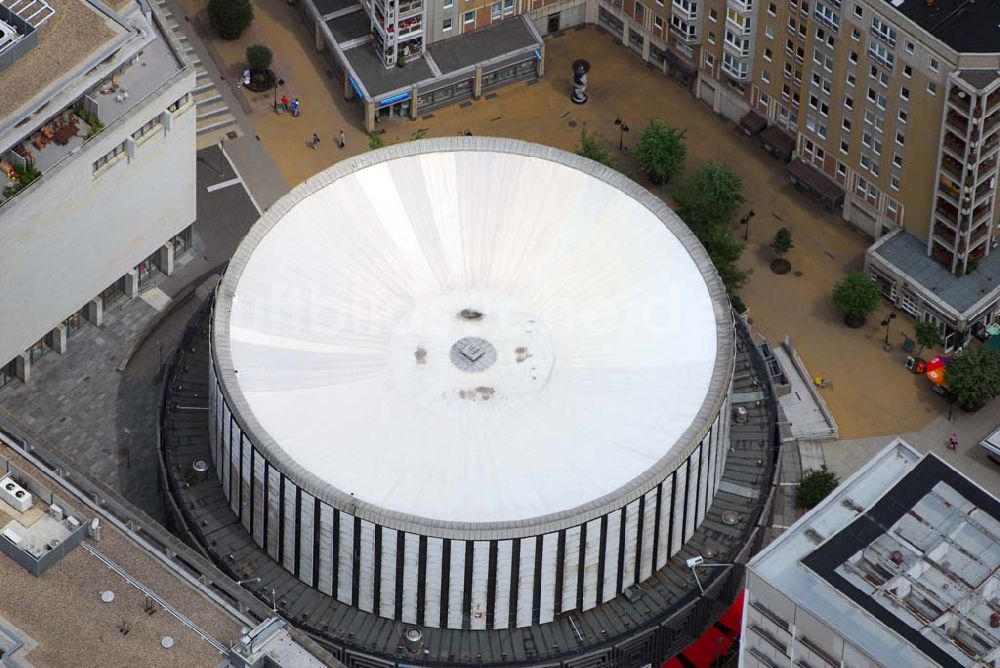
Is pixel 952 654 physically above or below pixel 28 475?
below

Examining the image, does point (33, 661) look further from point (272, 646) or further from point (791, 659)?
point (791, 659)

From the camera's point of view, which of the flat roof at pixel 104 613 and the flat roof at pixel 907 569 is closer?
the flat roof at pixel 104 613

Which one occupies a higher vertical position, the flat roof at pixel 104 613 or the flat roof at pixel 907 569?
the flat roof at pixel 104 613

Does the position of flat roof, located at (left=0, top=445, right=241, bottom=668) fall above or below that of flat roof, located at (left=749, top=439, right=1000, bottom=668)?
above

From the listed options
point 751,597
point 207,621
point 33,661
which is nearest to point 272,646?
point 207,621

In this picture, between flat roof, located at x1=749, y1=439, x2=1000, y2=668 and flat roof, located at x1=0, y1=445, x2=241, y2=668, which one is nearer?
flat roof, located at x1=0, y1=445, x2=241, y2=668

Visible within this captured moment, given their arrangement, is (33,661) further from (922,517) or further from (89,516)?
(922,517)
